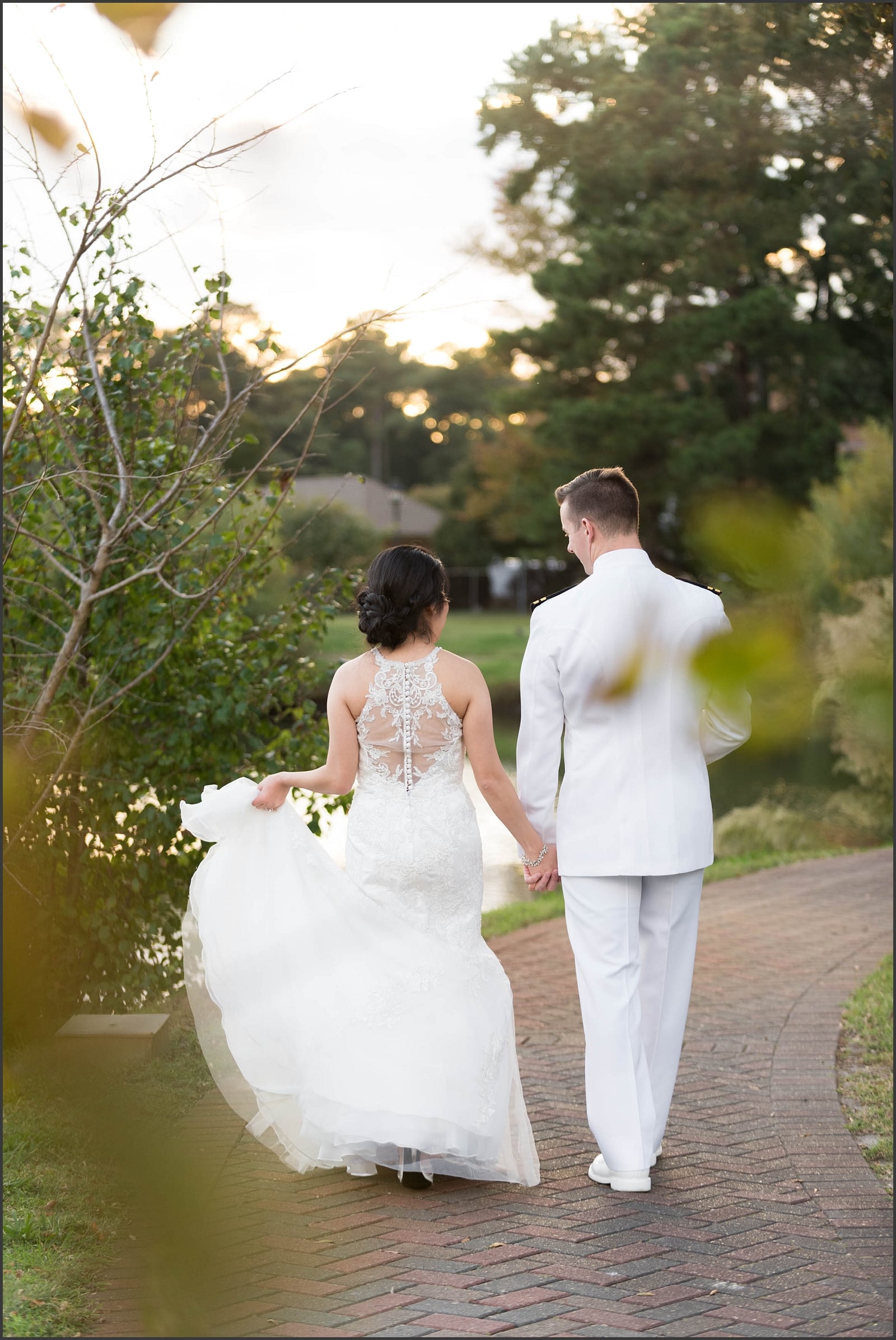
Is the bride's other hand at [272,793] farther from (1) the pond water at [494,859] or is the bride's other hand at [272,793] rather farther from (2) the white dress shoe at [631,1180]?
(1) the pond water at [494,859]

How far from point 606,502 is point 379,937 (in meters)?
1.50

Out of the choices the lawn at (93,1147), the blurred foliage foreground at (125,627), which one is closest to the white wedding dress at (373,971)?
the lawn at (93,1147)

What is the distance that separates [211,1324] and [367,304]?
4.22 metres

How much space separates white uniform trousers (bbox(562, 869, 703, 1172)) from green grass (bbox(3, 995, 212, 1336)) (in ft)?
4.10

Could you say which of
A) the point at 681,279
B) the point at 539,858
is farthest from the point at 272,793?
the point at 681,279

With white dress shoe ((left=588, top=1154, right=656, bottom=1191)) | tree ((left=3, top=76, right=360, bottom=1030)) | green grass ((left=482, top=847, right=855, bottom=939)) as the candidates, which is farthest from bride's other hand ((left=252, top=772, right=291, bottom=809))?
green grass ((left=482, top=847, right=855, bottom=939))

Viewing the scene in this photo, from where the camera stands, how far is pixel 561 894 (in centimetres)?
1091

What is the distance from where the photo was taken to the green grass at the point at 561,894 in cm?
863

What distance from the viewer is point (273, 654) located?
19.9 feet

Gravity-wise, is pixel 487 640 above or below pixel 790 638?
above

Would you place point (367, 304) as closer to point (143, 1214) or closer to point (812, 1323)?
point (812, 1323)

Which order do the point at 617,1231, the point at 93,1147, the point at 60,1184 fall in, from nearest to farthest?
the point at 93,1147 → the point at 60,1184 → the point at 617,1231

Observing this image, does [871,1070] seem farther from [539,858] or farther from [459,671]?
[459,671]

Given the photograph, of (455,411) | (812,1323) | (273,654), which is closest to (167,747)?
(273,654)
